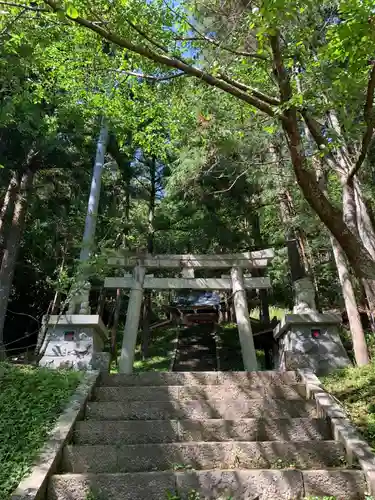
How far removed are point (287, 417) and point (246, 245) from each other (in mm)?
8253

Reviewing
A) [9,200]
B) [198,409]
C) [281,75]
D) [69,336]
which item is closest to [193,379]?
[198,409]

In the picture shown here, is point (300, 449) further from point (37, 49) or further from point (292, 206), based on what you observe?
point (292, 206)

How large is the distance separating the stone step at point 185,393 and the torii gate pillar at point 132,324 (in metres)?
2.04

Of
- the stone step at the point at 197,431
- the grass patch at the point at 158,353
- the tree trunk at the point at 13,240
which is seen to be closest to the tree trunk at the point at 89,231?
the tree trunk at the point at 13,240

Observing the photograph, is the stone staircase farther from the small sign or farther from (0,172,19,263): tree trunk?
(0,172,19,263): tree trunk

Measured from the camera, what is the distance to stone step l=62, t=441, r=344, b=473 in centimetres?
362

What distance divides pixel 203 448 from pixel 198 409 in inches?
33.2

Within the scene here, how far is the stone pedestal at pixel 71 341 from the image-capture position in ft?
20.6

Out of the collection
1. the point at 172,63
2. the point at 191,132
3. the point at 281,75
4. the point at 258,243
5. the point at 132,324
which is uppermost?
the point at 191,132

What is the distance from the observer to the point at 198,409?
4.59 metres

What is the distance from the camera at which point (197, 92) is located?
5.70 m

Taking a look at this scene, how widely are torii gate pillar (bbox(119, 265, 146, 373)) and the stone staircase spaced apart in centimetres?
201

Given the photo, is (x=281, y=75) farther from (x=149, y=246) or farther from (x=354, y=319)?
(x=149, y=246)

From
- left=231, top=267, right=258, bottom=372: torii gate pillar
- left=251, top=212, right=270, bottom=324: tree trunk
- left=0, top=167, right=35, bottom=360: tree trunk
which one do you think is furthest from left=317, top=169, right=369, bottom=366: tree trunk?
left=0, top=167, right=35, bottom=360: tree trunk
